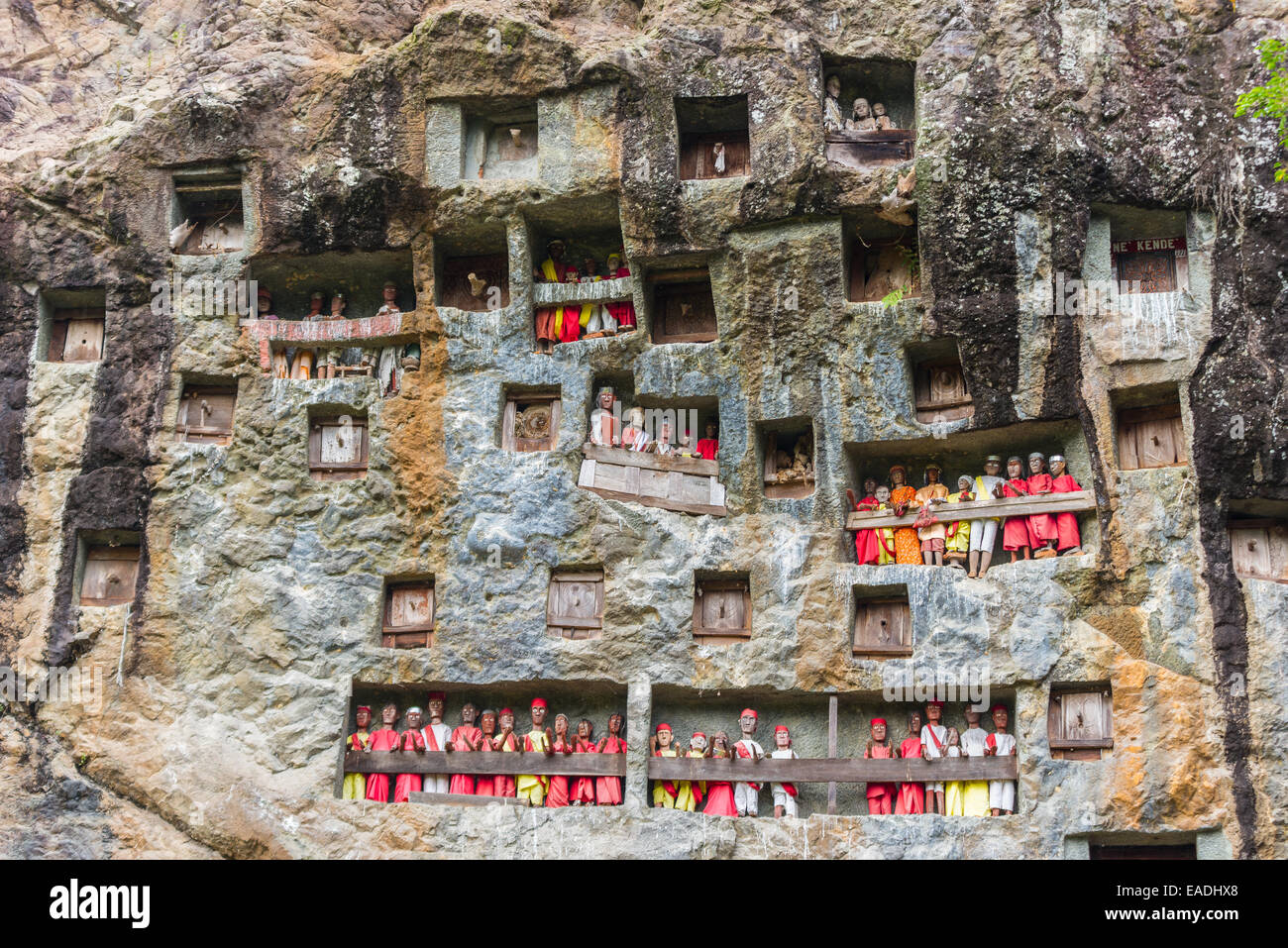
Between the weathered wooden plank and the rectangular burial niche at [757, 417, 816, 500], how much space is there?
5.45 metres

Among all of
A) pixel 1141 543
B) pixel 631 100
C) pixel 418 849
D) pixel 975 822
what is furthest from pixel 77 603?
pixel 1141 543

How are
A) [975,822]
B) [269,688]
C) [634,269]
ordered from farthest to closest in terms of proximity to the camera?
[634,269] < [269,688] < [975,822]

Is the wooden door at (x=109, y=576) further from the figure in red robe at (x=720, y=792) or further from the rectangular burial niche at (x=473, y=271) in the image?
the figure in red robe at (x=720, y=792)

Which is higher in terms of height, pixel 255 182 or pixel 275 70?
pixel 275 70

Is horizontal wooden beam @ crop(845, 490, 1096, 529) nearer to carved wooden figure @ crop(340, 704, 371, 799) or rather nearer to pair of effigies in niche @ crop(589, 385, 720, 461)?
pair of effigies in niche @ crop(589, 385, 720, 461)

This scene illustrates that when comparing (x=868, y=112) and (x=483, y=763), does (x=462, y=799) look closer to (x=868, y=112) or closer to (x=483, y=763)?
(x=483, y=763)

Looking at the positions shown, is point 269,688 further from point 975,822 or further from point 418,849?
point 975,822

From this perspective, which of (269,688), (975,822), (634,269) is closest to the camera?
(975,822)

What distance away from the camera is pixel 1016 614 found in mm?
19984

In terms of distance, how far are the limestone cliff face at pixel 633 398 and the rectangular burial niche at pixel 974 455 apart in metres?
0.09

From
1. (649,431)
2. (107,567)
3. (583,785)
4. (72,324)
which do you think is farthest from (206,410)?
(583,785)

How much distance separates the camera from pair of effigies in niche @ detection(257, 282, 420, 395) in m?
22.2

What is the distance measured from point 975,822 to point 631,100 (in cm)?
1079

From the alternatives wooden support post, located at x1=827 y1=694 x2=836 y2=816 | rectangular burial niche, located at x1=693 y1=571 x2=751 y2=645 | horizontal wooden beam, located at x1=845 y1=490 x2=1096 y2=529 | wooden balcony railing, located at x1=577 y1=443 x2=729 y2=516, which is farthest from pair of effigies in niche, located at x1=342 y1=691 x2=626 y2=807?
horizontal wooden beam, located at x1=845 y1=490 x2=1096 y2=529
